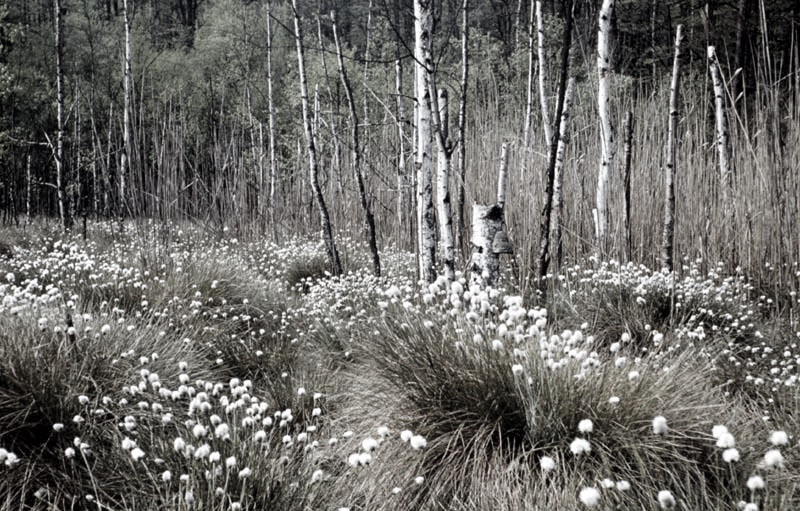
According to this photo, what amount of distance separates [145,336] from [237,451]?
5.45 feet

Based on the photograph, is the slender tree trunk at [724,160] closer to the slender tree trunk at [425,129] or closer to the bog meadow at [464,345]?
the bog meadow at [464,345]

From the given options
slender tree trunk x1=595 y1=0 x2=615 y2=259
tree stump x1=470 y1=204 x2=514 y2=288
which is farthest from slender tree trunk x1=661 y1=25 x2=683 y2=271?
tree stump x1=470 y1=204 x2=514 y2=288

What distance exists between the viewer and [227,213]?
1002 cm

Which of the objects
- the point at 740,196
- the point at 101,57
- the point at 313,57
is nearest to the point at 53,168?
the point at 101,57

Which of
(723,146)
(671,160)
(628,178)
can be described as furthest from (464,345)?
(723,146)

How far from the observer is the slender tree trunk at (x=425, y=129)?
423 centimetres

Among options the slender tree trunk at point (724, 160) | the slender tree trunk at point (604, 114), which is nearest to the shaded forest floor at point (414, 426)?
the slender tree trunk at point (604, 114)

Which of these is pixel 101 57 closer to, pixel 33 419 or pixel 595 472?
pixel 33 419

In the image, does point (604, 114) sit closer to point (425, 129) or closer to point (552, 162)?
point (552, 162)

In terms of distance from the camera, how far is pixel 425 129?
450 cm

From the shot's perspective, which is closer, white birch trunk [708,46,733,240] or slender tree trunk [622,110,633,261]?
slender tree trunk [622,110,633,261]

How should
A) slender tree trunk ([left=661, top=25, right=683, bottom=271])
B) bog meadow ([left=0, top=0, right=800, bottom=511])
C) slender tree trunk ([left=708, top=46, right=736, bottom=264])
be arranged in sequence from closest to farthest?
bog meadow ([left=0, top=0, right=800, bottom=511]) < slender tree trunk ([left=661, top=25, right=683, bottom=271]) < slender tree trunk ([left=708, top=46, right=736, bottom=264])

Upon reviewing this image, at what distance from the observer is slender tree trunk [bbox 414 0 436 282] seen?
4234mm

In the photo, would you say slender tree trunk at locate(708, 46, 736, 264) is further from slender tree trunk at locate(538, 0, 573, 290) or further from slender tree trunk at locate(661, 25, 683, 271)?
slender tree trunk at locate(538, 0, 573, 290)
